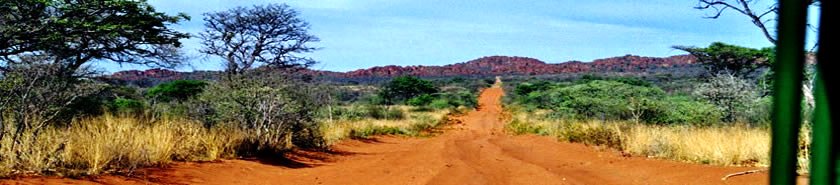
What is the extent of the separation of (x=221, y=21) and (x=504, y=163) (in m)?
13.4

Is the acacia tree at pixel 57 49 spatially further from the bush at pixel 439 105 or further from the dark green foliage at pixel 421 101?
the dark green foliage at pixel 421 101

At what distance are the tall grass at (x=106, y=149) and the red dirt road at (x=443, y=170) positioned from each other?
22cm

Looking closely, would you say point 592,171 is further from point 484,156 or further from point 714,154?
point 484,156

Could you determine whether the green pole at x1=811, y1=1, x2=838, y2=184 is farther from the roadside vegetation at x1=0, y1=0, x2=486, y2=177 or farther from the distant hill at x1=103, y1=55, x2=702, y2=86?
the distant hill at x1=103, y1=55, x2=702, y2=86

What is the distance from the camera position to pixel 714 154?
9.30m

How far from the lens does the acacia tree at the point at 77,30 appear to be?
32.7 feet

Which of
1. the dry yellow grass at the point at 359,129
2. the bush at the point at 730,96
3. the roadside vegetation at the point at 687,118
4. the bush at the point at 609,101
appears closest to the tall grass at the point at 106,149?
the dry yellow grass at the point at 359,129

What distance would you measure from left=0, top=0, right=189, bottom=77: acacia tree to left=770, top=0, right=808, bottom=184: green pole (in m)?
8.15


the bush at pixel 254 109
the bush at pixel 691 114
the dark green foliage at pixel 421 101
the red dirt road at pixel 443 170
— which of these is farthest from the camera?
the dark green foliage at pixel 421 101

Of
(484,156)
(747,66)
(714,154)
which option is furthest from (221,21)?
(747,66)


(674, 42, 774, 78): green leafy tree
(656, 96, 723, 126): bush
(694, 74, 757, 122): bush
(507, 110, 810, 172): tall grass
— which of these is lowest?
(507, 110, 810, 172): tall grass

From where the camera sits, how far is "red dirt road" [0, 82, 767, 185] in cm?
787

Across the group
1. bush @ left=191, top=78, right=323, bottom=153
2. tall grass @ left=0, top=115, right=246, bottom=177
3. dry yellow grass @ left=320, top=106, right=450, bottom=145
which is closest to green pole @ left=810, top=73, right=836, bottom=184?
tall grass @ left=0, top=115, right=246, bottom=177

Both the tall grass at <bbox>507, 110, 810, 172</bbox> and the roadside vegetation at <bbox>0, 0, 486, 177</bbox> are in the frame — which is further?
the tall grass at <bbox>507, 110, 810, 172</bbox>
